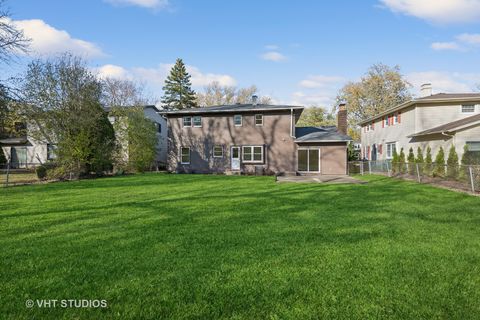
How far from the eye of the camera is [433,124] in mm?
21125

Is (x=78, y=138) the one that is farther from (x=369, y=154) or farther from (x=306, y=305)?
(x=369, y=154)

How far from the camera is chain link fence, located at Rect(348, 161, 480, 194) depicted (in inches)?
434

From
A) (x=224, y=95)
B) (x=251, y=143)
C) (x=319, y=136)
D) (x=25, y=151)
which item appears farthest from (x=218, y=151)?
(x=224, y=95)

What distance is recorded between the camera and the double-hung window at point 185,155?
24.1 meters

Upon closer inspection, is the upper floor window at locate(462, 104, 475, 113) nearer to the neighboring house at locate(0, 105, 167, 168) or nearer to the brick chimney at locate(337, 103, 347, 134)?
the brick chimney at locate(337, 103, 347, 134)

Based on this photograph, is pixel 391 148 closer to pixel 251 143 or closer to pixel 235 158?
pixel 251 143

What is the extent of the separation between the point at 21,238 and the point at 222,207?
175 inches

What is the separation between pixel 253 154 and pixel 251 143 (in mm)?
893

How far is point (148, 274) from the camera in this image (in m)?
3.54

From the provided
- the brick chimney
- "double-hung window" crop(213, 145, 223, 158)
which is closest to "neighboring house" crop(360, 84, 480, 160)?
the brick chimney

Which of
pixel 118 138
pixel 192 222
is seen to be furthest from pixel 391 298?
pixel 118 138

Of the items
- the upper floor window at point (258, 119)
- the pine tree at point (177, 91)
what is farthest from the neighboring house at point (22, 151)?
the pine tree at point (177, 91)

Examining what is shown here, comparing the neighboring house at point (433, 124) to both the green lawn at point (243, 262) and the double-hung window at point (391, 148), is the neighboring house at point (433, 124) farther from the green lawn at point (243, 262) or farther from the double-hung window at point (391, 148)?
the green lawn at point (243, 262)

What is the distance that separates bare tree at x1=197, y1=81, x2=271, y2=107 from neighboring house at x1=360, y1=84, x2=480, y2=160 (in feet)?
98.4
